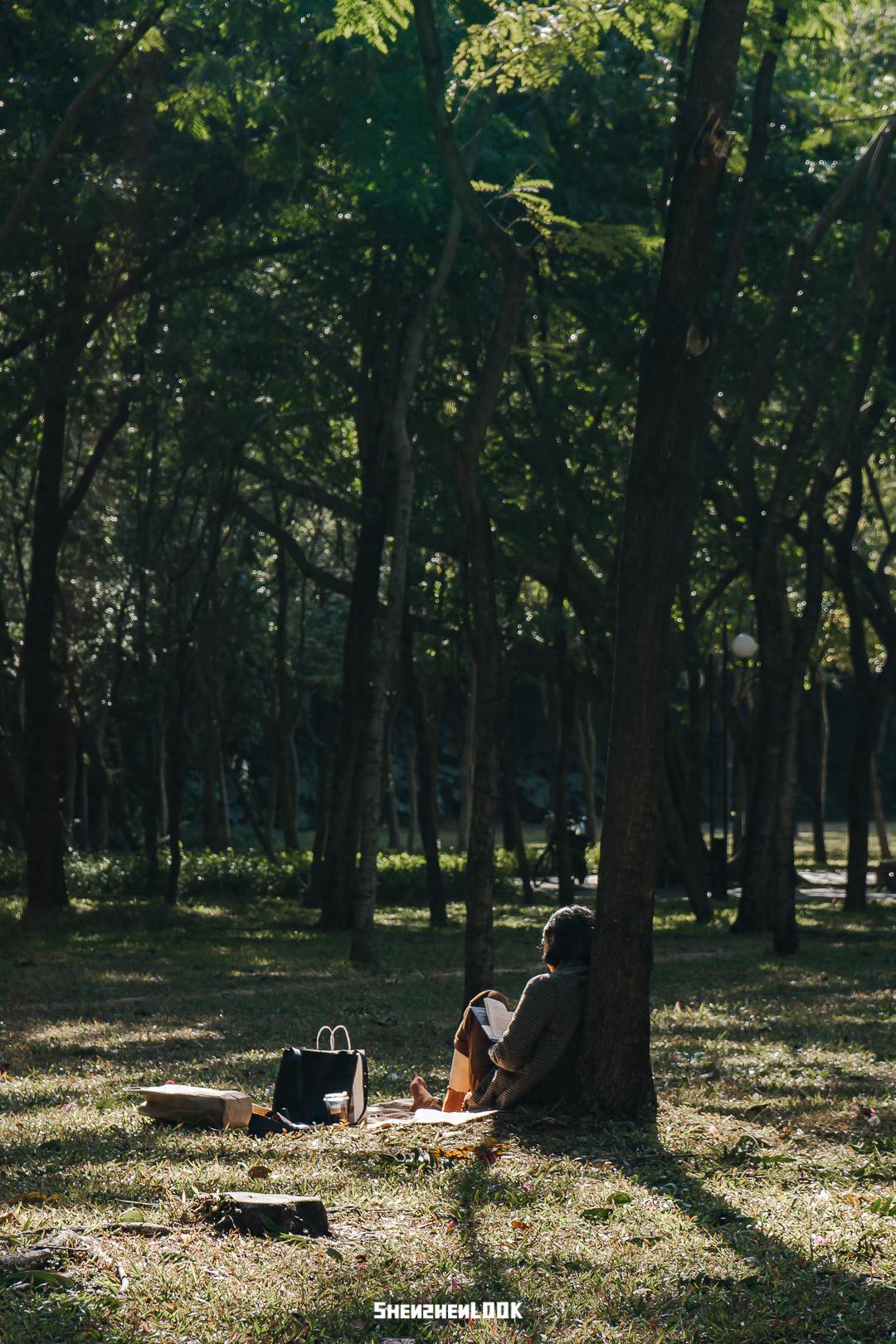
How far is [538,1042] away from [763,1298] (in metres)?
2.60

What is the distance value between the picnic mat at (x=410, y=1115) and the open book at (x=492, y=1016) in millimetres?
395

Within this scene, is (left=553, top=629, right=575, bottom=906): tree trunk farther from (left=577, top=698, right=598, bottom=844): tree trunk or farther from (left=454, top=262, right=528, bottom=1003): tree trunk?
(left=577, top=698, right=598, bottom=844): tree trunk

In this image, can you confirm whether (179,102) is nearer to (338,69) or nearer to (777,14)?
(338,69)

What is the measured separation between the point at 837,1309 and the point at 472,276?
49.1ft

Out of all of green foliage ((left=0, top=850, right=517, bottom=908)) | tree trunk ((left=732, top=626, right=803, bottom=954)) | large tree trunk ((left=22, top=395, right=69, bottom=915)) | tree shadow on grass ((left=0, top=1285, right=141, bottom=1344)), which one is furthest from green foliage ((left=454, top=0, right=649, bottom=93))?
green foliage ((left=0, top=850, right=517, bottom=908))

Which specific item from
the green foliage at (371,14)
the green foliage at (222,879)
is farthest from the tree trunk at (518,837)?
the green foliage at (371,14)

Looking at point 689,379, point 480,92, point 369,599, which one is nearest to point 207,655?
point 369,599

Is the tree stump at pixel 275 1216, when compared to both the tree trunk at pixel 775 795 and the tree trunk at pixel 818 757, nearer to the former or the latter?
the tree trunk at pixel 775 795

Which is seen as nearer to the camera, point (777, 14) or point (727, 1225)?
point (727, 1225)

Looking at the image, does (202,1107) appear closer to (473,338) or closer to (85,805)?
(473,338)

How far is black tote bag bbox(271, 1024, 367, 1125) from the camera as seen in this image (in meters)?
7.11

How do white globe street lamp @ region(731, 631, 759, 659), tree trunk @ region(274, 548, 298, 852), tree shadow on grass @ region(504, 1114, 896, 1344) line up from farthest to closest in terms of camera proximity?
1. tree trunk @ region(274, 548, 298, 852)
2. white globe street lamp @ region(731, 631, 759, 659)
3. tree shadow on grass @ region(504, 1114, 896, 1344)

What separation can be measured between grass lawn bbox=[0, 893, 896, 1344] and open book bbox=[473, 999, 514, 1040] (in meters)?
0.51

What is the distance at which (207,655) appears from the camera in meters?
28.3
